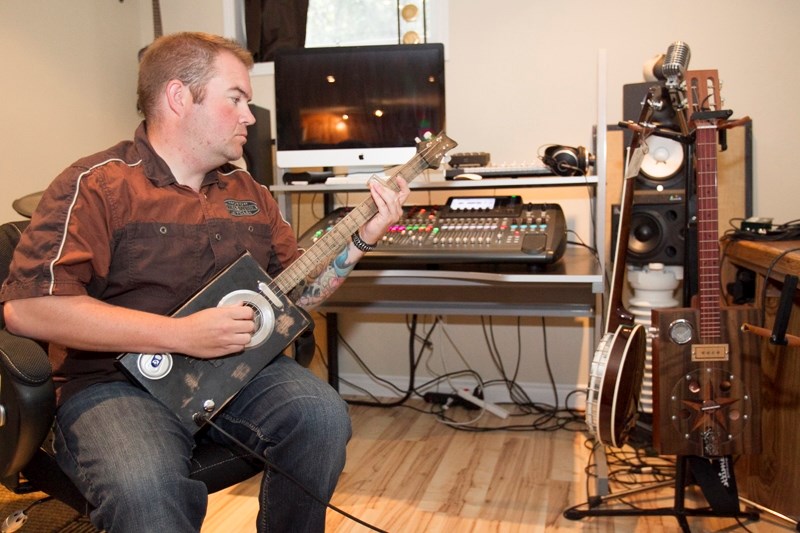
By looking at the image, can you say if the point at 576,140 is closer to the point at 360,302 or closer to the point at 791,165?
the point at 791,165

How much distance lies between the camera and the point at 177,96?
1444 millimetres

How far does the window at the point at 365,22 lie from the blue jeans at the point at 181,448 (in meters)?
1.82

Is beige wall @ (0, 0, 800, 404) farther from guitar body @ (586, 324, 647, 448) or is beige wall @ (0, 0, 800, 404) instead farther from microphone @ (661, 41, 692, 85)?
guitar body @ (586, 324, 647, 448)

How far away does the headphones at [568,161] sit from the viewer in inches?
84.9

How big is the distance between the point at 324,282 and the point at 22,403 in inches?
28.5

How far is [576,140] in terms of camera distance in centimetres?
272

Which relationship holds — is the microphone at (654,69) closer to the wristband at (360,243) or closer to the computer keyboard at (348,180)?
the computer keyboard at (348,180)

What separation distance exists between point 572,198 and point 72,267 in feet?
6.60

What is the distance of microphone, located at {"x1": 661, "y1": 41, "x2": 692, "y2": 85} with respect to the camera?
1.65 metres

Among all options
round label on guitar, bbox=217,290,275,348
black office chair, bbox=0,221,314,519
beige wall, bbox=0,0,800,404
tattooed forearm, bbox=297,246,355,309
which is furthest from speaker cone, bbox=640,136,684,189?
black office chair, bbox=0,221,314,519

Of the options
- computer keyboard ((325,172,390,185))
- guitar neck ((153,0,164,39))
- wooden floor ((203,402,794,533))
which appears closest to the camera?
wooden floor ((203,402,794,533))

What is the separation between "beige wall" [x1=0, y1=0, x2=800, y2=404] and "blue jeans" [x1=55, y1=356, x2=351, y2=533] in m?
1.60

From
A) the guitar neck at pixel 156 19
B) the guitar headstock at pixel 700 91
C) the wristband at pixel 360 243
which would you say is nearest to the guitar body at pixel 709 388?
the guitar headstock at pixel 700 91

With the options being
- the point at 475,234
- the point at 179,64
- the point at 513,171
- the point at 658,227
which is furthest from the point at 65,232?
the point at 658,227
